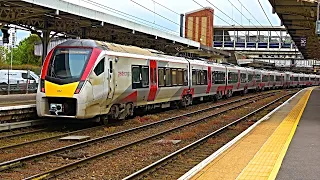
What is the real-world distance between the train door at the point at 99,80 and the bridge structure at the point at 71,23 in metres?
5.31

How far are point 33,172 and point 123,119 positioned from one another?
358 inches

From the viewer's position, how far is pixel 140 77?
18156mm

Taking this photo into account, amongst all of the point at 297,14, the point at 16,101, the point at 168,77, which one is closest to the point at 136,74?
the point at 168,77

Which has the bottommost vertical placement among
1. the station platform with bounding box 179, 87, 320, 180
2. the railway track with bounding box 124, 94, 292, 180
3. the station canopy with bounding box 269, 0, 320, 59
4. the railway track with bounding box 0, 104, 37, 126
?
the railway track with bounding box 124, 94, 292, 180

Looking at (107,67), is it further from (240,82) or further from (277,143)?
(240,82)

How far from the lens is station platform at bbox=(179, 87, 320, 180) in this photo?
8.12 meters

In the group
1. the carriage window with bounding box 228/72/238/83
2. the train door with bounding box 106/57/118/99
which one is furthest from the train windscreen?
the carriage window with bounding box 228/72/238/83

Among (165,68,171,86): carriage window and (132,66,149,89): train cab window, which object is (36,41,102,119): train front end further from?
(165,68,171,86): carriage window

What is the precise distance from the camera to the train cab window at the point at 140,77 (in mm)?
17578

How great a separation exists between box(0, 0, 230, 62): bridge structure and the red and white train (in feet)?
14.5

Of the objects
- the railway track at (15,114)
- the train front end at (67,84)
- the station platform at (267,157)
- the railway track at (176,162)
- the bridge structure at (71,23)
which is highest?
the bridge structure at (71,23)

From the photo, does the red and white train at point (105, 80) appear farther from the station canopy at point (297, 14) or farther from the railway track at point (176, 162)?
the station canopy at point (297, 14)

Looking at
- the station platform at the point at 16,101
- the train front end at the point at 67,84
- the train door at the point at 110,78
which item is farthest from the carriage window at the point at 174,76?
the train front end at the point at 67,84

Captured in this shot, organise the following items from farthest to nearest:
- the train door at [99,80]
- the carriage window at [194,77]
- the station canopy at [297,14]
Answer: the carriage window at [194,77] < the station canopy at [297,14] < the train door at [99,80]
